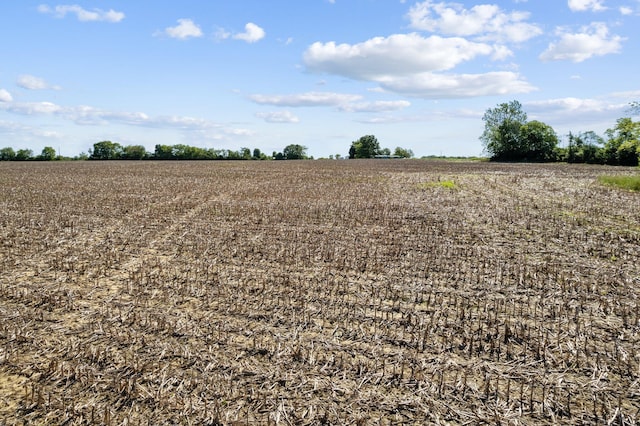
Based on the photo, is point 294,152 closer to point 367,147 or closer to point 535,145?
point 367,147

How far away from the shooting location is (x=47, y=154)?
112250 millimetres

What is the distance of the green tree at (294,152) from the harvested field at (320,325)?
142 m

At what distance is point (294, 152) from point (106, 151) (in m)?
65.2

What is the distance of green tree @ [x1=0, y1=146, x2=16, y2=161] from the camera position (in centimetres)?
10732

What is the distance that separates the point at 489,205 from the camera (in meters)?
20.8

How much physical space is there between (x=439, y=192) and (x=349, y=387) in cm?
2319

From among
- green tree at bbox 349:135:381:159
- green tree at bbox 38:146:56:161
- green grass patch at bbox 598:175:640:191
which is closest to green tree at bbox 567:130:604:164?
green grass patch at bbox 598:175:640:191

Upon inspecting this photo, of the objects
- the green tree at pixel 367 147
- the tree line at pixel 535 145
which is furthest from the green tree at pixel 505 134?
the green tree at pixel 367 147

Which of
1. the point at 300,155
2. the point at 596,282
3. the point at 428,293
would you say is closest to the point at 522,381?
the point at 428,293

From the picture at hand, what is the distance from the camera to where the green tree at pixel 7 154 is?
352 feet

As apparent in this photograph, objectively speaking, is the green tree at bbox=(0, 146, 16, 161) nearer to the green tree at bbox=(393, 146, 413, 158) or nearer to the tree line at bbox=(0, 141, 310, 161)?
the tree line at bbox=(0, 141, 310, 161)

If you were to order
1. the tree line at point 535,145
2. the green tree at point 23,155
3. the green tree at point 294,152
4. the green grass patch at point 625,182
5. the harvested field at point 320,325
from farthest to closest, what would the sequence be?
1. the green tree at point 294,152
2. the green tree at point 23,155
3. the tree line at point 535,145
4. the green grass patch at point 625,182
5. the harvested field at point 320,325

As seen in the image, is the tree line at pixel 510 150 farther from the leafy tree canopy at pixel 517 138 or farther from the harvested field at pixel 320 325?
the harvested field at pixel 320 325

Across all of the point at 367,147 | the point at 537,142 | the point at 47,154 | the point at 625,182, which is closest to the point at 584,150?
the point at 537,142
